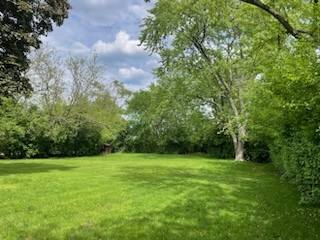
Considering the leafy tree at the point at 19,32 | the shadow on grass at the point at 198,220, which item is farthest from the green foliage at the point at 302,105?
the leafy tree at the point at 19,32

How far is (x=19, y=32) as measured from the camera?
14992mm

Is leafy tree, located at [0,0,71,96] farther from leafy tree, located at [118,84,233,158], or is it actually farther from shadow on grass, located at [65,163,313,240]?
leafy tree, located at [118,84,233,158]

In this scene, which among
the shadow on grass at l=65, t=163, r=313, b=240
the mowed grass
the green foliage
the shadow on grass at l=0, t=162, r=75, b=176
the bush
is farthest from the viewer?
the shadow on grass at l=0, t=162, r=75, b=176

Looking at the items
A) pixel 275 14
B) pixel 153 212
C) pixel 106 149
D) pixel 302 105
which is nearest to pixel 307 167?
pixel 302 105

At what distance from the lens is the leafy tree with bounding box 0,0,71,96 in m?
14.8

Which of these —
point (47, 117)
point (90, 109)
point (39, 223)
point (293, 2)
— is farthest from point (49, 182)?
point (90, 109)

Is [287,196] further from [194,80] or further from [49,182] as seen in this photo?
[194,80]

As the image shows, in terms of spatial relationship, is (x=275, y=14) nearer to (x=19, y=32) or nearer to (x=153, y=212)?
(x=153, y=212)

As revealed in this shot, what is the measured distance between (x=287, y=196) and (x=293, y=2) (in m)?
7.86

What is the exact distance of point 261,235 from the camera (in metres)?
6.23

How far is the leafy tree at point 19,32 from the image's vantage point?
14.8 m

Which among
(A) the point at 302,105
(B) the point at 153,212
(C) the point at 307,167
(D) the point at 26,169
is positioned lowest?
(D) the point at 26,169

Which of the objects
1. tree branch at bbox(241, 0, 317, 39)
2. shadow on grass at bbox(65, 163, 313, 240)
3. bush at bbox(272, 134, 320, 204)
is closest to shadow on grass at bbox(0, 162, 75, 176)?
shadow on grass at bbox(65, 163, 313, 240)

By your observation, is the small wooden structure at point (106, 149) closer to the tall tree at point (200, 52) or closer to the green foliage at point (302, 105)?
the tall tree at point (200, 52)
